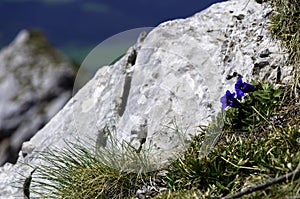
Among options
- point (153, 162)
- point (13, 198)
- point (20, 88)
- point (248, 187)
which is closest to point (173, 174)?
point (153, 162)

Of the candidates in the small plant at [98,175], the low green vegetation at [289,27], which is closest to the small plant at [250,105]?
the low green vegetation at [289,27]

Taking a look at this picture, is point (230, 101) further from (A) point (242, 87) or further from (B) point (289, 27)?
(B) point (289, 27)

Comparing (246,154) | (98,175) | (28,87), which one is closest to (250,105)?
(246,154)

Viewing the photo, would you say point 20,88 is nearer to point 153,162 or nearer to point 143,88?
point 143,88

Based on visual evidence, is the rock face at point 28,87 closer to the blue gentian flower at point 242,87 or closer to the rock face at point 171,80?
the rock face at point 171,80

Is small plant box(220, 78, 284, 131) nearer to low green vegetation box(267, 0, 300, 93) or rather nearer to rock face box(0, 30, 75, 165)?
low green vegetation box(267, 0, 300, 93)
